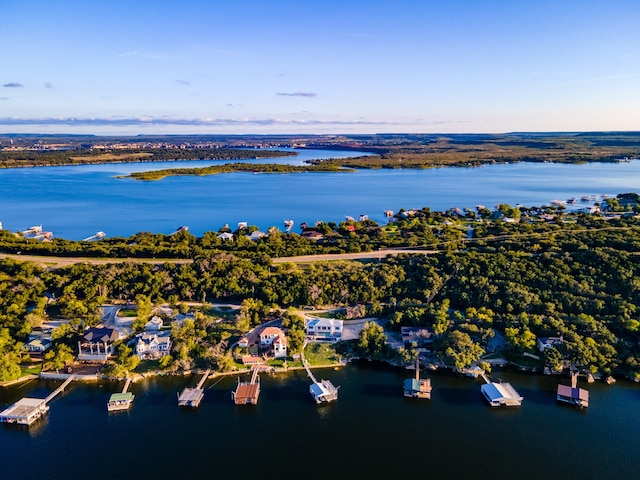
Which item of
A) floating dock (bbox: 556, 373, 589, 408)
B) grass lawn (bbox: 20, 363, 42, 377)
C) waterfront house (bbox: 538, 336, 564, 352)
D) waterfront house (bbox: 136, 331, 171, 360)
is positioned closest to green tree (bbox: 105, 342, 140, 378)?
waterfront house (bbox: 136, 331, 171, 360)

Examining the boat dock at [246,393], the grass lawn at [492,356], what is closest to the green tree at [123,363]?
the boat dock at [246,393]

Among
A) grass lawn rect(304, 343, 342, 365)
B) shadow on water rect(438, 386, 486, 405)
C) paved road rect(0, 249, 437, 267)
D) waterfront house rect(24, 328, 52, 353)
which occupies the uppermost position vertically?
paved road rect(0, 249, 437, 267)

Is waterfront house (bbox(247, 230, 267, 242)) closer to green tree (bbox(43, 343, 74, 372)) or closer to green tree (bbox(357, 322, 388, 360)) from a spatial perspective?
green tree (bbox(357, 322, 388, 360))

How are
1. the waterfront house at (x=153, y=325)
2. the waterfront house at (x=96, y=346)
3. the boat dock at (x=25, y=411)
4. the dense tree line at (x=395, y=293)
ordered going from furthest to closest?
the waterfront house at (x=153, y=325)
the waterfront house at (x=96, y=346)
the dense tree line at (x=395, y=293)
the boat dock at (x=25, y=411)

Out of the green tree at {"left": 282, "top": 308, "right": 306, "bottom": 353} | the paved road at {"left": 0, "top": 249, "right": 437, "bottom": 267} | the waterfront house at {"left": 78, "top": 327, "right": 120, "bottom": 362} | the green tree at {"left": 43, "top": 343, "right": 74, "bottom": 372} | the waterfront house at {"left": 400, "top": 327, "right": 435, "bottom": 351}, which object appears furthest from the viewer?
the paved road at {"left": 0, "top": 249, "right": 437, "bottom": 267}

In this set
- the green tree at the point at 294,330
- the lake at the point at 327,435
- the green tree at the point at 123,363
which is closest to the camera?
the lake at the point at 327,435

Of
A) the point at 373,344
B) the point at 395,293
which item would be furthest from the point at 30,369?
the point at 395,293

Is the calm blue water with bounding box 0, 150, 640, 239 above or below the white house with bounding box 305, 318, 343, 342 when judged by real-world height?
above

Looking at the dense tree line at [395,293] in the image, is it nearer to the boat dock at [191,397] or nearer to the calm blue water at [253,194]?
the boat dock at [191,397]
